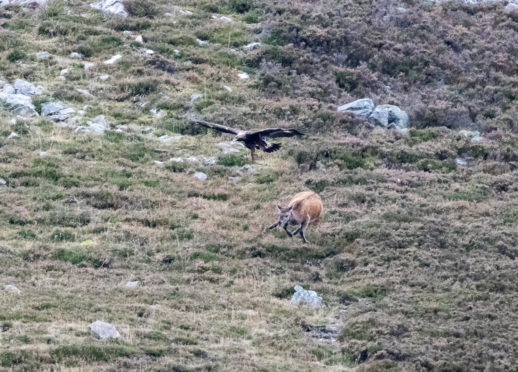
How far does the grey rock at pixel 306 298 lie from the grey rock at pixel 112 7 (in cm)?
1875

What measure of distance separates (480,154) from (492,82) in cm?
586

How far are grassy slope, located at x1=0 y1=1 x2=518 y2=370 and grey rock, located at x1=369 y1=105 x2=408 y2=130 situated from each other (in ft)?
2.51

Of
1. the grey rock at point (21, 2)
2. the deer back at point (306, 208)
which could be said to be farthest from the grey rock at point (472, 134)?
the grey rock at point (21, 2)

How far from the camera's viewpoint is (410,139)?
25.2 meters

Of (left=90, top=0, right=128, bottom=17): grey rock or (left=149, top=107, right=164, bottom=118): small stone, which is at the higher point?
(left=90, top=0, right=128, bottom=17): grey rock

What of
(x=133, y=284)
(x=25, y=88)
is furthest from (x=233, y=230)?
(x=25, y=88)

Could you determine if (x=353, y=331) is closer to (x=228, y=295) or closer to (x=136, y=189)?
(x=228, y=295)

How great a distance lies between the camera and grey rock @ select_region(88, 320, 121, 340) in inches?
505

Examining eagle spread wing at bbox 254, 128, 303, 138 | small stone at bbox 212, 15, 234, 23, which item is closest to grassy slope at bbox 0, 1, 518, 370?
eagle spread wing at bbox 254, 128, 303, 138

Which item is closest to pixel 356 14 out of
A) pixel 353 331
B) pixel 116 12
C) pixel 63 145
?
pixel 116 12

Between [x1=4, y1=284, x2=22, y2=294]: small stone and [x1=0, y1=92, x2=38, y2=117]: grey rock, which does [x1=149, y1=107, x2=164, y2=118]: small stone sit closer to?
[x1=0, y1=92, x2=38, y2=117]: grey rock

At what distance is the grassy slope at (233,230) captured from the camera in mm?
13547

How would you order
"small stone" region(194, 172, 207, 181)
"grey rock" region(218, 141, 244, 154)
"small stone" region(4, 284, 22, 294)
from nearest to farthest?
"small stone" region(4, 284, 22, 294) → "small stone" region(194, 172, 207, 181) → "grey rock" region(218, 141, 244, 154)

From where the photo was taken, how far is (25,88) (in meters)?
25.5
